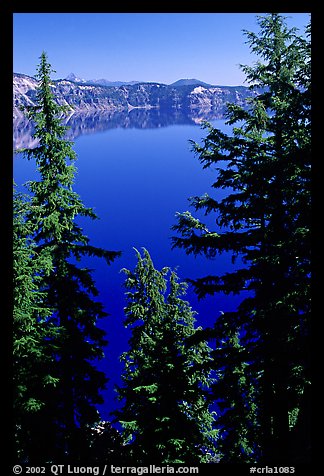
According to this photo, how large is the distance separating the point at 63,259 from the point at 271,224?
594 centimetres

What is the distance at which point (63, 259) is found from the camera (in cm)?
1067

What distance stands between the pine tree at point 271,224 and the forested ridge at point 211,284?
3 cm

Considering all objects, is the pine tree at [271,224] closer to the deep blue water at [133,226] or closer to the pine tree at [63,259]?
the pine tree at [63,259]

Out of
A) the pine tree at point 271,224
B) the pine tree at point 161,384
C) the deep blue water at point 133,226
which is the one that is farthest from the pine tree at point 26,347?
the deep blue water at point 133,226

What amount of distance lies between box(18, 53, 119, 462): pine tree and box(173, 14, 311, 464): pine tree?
11.5 feet

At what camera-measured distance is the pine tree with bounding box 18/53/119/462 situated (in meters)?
10.4

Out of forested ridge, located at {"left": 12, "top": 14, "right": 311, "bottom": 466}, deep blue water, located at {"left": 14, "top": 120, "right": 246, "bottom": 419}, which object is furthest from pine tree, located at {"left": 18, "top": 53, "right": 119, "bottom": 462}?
deep blue water, located at {"left": 14, "top": 120, "right": 246, "bottom": 419}

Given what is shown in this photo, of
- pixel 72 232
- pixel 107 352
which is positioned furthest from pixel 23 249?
pixel 107 352

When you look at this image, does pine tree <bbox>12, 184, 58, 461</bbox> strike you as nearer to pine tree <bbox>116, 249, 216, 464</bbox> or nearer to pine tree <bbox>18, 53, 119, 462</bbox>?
pine tree <bbox>18, 53, 119, 462</bbox>

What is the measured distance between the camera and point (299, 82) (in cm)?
848

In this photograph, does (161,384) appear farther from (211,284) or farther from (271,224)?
(271,224)

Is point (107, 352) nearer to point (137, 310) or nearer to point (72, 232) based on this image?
point (137, 310)

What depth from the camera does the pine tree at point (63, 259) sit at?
1038 centimetres

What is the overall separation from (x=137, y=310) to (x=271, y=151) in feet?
30.2
